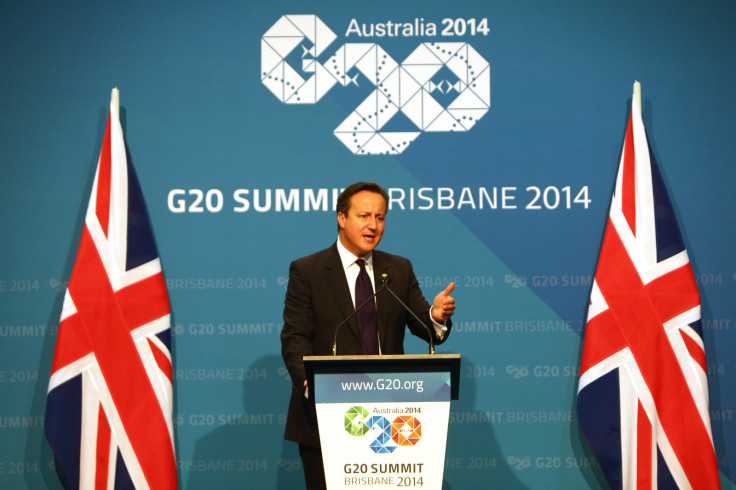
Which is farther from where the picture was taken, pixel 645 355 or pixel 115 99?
pixel 115 99

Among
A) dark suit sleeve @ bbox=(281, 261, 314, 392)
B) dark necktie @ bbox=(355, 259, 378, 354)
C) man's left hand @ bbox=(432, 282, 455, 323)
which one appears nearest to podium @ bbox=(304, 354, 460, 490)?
man's left hand @ bbox=(432, 282, 455, 323)

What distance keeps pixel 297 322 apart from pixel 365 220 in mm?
472

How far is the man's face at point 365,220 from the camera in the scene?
293 centimetres

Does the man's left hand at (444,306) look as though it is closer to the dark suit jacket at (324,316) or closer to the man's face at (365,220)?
the dark suit jacket at (324,316)

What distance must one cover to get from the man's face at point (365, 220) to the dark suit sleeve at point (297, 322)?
25 cm

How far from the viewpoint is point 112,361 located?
3.76 meters

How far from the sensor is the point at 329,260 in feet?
9.87

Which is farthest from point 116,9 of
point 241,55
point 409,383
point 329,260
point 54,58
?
point 409,383

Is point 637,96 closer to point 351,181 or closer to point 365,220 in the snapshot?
point 351,181

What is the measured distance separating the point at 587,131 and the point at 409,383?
7.30 feet

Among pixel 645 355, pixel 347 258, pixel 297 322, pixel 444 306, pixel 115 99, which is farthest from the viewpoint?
pixel 115 99

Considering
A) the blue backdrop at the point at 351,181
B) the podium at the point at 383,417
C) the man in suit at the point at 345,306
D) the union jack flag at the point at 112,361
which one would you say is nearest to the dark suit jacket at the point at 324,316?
the man in suit at the point at 345,306

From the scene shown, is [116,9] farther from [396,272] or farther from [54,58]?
[396,272]

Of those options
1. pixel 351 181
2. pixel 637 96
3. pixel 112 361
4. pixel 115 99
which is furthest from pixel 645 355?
pixel 115 99
